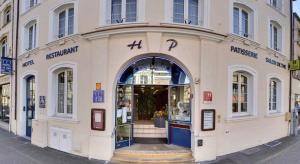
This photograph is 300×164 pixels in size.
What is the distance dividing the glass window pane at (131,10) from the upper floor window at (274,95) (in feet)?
26.2

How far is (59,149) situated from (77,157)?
1429mm

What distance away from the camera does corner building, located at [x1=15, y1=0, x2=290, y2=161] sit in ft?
29.4

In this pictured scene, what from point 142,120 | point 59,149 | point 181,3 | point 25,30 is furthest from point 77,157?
point 25,30

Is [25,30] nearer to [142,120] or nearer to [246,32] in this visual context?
[142,120]

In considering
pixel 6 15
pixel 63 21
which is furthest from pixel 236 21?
pixel 6 15

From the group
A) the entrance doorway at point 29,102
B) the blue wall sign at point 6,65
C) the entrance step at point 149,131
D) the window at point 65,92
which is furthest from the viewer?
the blue wall sign at point 6,65

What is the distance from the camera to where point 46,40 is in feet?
37.7

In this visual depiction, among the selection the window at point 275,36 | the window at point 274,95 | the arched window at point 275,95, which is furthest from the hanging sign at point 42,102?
the window at point 275,36

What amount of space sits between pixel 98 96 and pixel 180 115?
3.10 m

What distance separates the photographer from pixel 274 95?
13.9 metres

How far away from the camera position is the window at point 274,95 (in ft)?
43.9

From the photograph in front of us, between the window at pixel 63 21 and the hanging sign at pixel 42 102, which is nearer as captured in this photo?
the window at pixel 63 21

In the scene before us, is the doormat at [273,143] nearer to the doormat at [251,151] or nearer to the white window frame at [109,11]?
the doormat at [251,151]

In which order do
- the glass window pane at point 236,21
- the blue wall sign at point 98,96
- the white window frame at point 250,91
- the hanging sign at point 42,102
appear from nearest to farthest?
the blue wall sign at point 98,96, the white window frame at point 250,91, the glass window pane at point 236,21, the hanging sign at point 42,102
